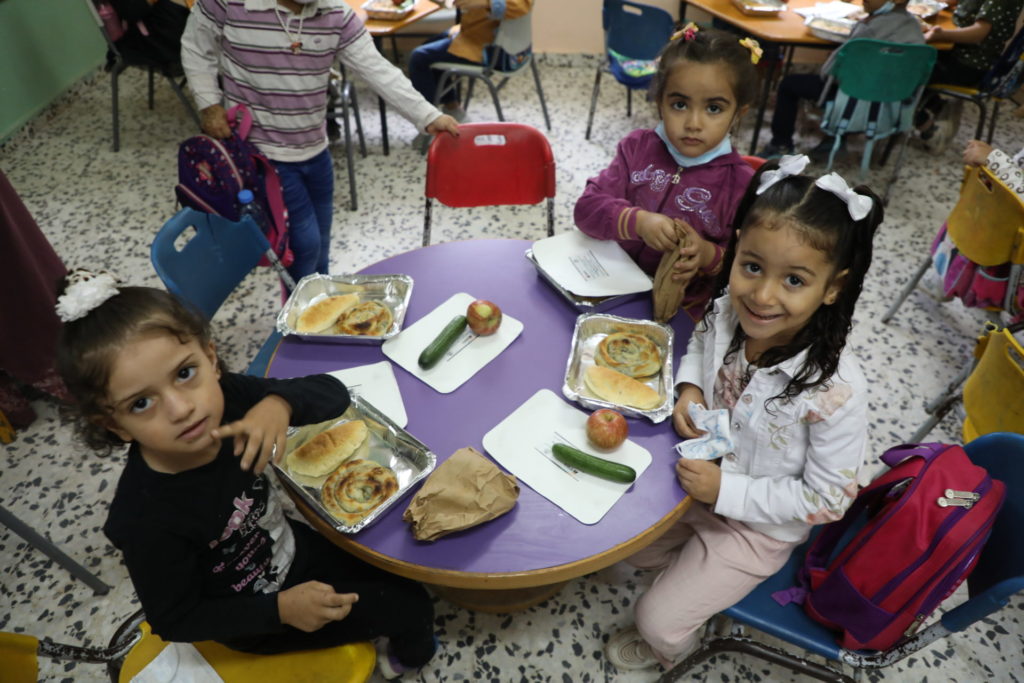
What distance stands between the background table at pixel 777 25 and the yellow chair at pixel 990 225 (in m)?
1.43

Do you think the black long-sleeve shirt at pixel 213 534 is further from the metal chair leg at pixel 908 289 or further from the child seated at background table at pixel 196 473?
the metal chair leg at pixel 908 289

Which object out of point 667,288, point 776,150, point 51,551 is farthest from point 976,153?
point 51,551

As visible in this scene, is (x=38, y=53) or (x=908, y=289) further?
(x=38, y=53)

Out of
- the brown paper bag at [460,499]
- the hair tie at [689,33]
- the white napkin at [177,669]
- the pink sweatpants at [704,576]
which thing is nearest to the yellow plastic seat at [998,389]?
the pink sweatpants at [704,576]

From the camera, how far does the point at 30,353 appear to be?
78.4 inches

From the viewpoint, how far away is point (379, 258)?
2.85 meters

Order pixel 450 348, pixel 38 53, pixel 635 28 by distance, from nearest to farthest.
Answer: pixel 450 348
pixel 635 28
pixel 38 53

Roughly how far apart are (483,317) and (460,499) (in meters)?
0.45

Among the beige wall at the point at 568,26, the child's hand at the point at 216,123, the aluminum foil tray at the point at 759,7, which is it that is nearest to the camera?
the child's hand at the point at 216,123

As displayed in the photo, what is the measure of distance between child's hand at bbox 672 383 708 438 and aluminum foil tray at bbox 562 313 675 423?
0.06ft

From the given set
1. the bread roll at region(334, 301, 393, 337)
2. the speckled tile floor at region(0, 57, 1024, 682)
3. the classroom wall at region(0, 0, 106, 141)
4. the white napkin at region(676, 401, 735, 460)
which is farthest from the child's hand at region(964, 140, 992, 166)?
the classroom wall at region(0, 0, 106, 141)

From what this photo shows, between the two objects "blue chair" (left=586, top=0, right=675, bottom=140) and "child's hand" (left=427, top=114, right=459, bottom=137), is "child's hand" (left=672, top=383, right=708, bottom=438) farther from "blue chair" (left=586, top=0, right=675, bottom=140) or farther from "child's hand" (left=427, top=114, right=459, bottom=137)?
"blue chair" (left=586, top=0, right=675, bottom=140)

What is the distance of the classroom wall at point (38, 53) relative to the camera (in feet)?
11.6

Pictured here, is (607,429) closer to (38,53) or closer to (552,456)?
(552,456)
